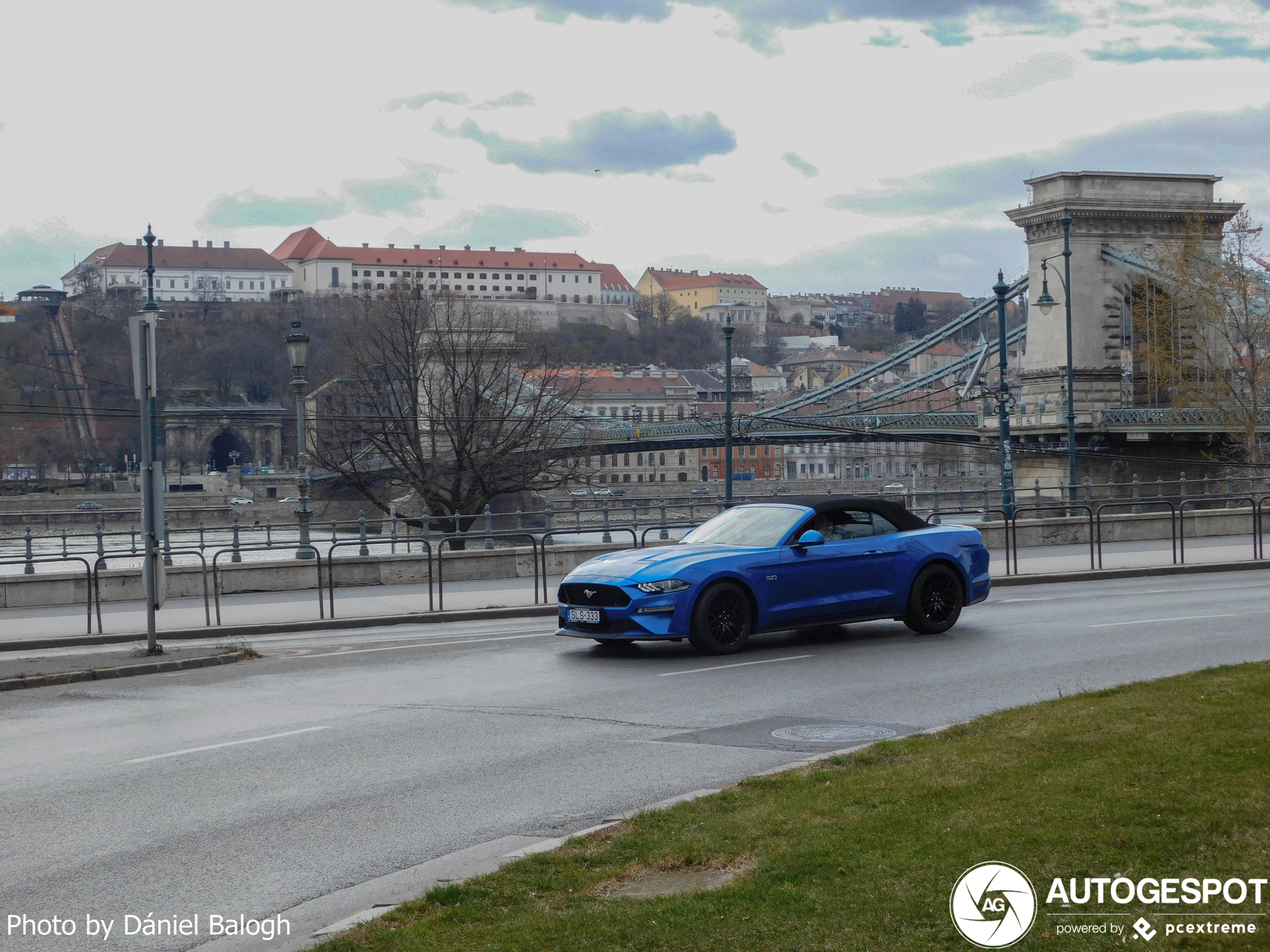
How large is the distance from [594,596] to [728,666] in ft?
4.94

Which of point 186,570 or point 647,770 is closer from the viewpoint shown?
point 647,770

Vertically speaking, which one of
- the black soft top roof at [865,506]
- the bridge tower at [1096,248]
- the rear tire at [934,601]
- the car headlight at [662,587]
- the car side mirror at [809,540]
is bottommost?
the rear tire at [934,601]

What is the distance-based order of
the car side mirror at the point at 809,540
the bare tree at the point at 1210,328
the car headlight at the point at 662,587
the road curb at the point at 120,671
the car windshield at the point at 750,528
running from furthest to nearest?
the bare tree at the point at 1210,328 → the car windshield at the point at 750,528 → the car side mirror at the point at 809,540 → the car headlight at the point at 662,587 → the road curb at the point at 120,671

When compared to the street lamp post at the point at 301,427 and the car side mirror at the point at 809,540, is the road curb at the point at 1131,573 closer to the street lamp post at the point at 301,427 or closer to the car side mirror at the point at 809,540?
the car side mirror at the point at 809,540

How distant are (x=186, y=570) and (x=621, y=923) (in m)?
20.0

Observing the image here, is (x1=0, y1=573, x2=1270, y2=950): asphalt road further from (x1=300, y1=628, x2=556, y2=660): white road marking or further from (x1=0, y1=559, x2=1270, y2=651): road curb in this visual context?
(x1=0, y1=559, x2=1270, y2=651): road curb

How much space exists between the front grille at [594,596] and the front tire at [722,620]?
0.68 meters

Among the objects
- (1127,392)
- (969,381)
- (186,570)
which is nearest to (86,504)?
(969,381)

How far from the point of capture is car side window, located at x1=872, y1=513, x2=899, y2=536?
1412 centimetres

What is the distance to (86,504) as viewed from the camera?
91.4 meters

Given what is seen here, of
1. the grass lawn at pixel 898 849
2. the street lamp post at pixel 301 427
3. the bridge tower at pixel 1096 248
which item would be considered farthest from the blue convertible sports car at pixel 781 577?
the bridge tower at pixel 1096 248

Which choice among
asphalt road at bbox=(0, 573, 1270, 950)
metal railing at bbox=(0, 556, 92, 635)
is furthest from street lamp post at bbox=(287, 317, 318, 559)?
asphalt road at bbox=(0, 573, 1270, 950)

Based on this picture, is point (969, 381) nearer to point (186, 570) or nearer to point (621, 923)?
point (186, 570)

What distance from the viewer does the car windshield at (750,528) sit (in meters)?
13.6
